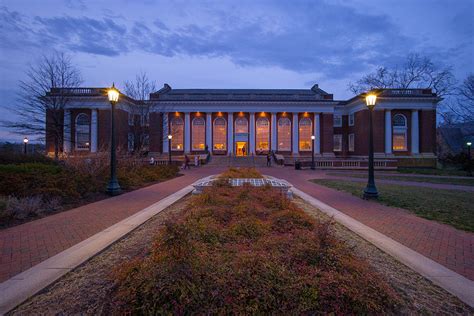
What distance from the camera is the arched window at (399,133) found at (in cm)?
4432

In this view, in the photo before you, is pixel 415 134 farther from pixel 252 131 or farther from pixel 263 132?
pixel 252 131

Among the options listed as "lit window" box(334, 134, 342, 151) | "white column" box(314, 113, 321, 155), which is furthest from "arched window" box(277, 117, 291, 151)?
"lit window" box(334, 134, 342, 151)

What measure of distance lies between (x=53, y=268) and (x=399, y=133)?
50477 mm

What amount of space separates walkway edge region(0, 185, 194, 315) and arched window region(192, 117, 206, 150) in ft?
135

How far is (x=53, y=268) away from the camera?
3975mm

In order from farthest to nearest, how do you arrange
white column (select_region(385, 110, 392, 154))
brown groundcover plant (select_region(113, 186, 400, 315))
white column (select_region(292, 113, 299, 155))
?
1. white column (select_region(292, 113, 299, 155))
2. white column (select_region(385, 110, 392, 154))
3. brown groundcover plant (select_region(113, 186, 400, 315))

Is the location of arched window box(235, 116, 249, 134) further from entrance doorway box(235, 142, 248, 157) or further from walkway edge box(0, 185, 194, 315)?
walkway edge box(0, 185, 194, 315)

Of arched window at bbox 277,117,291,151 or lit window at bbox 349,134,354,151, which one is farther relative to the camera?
lit window at bbox 349,134,354,151

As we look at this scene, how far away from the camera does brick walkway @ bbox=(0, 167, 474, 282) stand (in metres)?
4.45

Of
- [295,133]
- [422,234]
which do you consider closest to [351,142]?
[295,133]

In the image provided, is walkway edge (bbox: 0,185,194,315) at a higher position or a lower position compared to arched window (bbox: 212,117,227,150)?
lower

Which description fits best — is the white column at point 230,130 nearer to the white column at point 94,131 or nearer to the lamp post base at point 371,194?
the white column at point 94,131

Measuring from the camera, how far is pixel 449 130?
62625 millimetres

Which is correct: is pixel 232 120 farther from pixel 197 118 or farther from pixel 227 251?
pixel 227 251
